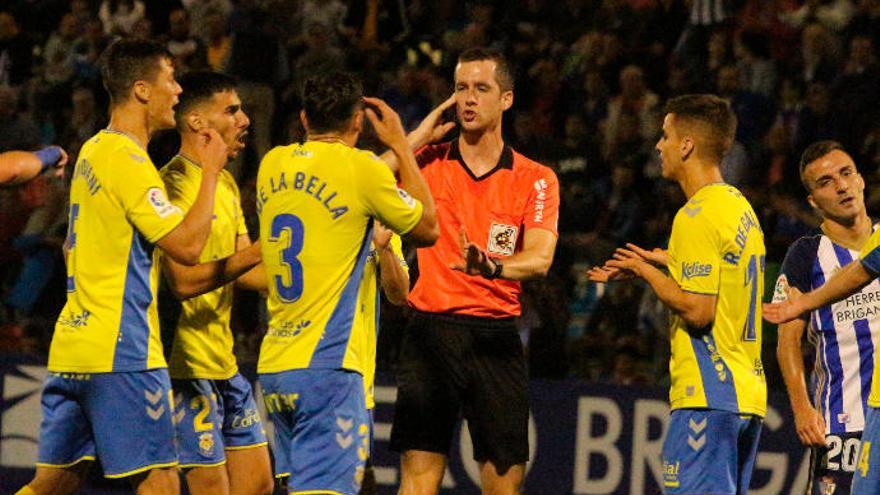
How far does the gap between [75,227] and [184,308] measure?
3.66 ft

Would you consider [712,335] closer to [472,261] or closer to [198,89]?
[472,261]

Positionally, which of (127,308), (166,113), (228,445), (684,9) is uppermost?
(684,9)

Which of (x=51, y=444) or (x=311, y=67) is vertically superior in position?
(x=311, y=67)

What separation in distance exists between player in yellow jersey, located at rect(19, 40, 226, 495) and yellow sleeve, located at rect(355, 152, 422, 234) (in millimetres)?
749

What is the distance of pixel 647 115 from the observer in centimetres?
1477

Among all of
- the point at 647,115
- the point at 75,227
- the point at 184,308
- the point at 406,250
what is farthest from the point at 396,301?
the point at 647,115

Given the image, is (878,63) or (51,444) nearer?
(51,444)

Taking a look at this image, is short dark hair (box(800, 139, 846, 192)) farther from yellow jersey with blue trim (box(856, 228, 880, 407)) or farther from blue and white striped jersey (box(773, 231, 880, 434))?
yellow jersey with blue trim (box(856, 228, 880, 407))

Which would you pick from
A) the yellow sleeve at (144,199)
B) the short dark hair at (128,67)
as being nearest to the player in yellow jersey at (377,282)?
the yellow sleeve at (144,199)

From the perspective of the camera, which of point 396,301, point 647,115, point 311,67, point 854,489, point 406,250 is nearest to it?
point 854,489

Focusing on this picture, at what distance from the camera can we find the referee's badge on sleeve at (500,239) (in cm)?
782

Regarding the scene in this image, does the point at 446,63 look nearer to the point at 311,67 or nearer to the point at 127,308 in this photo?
the point at 311,67

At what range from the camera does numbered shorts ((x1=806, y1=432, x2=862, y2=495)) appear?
26.1 feet

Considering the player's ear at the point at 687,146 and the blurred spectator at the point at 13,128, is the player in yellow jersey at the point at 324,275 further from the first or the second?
the blurred spectator at the point at 13,128
